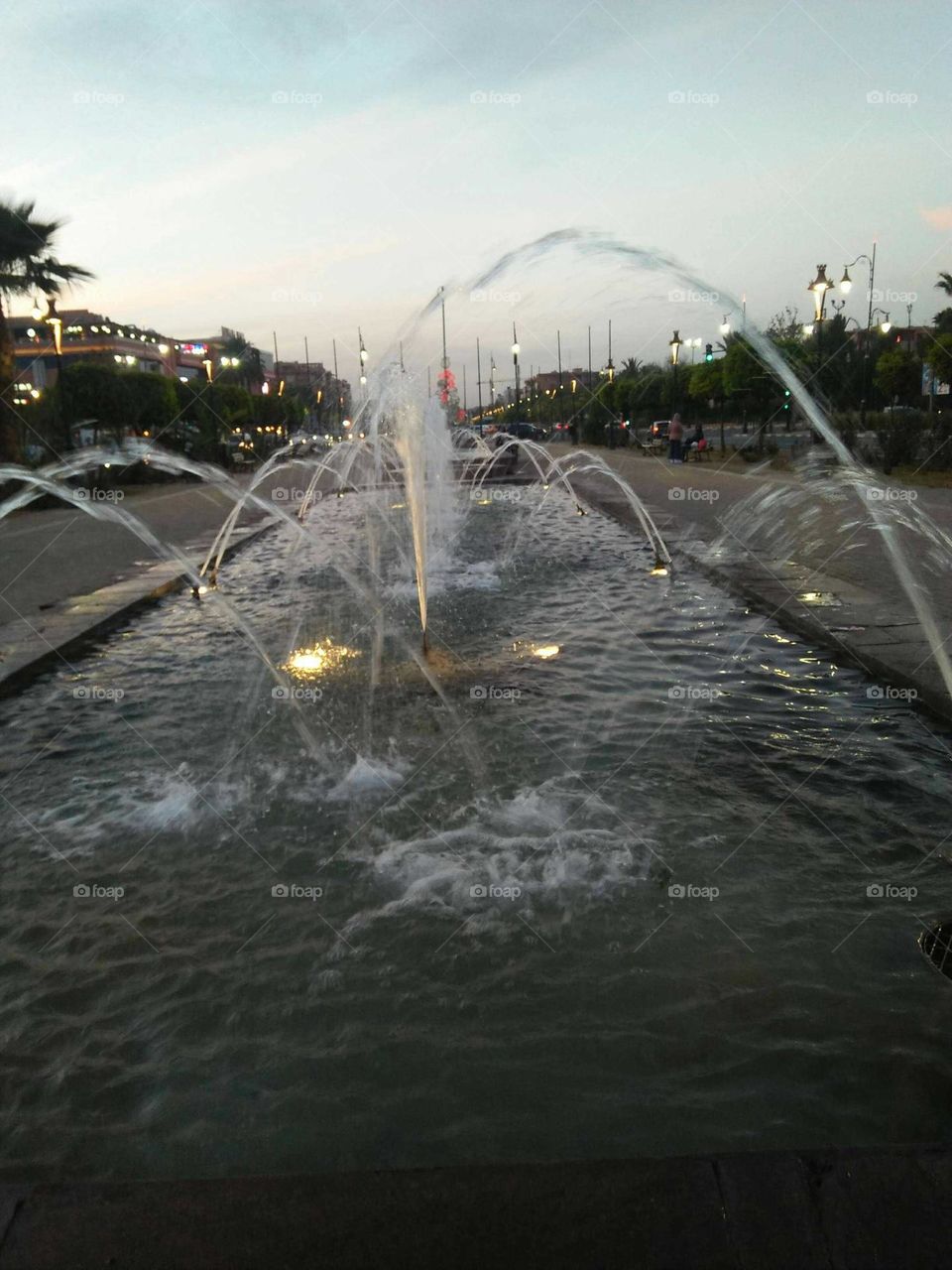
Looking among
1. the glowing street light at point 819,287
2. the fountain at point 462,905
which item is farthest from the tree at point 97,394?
the fountain at point 462,905

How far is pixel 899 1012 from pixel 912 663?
13.4ft

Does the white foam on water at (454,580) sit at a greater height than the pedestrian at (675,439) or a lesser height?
lesser

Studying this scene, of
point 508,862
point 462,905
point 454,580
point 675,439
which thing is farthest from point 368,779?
point 675,439

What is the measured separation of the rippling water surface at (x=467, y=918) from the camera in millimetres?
2900

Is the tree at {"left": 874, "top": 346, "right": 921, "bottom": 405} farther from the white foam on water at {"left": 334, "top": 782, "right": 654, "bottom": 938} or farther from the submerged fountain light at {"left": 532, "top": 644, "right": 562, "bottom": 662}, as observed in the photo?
the white foam on water at {"left": 334, "top": 782, "right": 654, "bottom": 938}

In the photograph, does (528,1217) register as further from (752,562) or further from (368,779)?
(752,562)

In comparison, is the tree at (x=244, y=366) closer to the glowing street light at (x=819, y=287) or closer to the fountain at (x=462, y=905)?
the glowing street light at (x=819, y=287)

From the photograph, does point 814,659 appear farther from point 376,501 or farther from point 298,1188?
point 376,501

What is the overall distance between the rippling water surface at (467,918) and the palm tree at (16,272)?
20.8m

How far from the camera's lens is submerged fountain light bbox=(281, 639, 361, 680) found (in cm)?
789

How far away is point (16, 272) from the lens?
26.5 meters

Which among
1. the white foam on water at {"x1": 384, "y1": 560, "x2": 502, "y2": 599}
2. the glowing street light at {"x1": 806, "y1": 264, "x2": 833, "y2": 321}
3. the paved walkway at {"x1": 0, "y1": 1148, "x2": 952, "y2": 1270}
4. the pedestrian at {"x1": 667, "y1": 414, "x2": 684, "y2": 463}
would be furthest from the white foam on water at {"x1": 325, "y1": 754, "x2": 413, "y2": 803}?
the pedestrian at {"x1": 667, "y1": 414, "x2": 684, "y2": 463}

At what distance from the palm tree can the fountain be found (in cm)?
2028

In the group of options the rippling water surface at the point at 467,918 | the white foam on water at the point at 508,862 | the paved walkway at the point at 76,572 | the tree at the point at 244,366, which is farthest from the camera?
the tree at the point at 244,366
